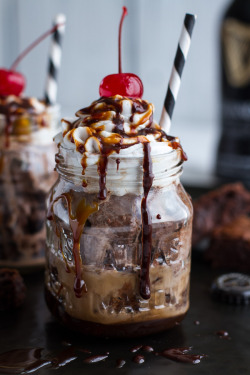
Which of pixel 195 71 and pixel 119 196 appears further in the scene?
pixel 195 71

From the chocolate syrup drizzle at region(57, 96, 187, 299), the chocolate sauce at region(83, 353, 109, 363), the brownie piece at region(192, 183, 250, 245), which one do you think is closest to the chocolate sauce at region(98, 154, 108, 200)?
the chocolate syrup drizzle at region(57, 96, 187, 299)

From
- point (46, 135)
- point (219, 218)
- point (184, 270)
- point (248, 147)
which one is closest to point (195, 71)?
point (248, 147)

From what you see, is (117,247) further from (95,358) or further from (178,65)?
(178,65)

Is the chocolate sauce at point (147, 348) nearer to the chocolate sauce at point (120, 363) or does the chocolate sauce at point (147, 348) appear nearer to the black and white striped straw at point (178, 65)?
the chocolate sauce at point (120, 363)

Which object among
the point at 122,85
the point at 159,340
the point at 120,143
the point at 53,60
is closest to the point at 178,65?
the point at 122,85

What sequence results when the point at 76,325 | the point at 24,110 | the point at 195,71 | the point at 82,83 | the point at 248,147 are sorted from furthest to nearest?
the point at 82,83 < the point at 195,71 < the point at 248,147 < the point at 24,110 < the point at 76,325

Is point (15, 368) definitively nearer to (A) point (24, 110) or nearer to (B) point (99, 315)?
(B) point (99, 315)

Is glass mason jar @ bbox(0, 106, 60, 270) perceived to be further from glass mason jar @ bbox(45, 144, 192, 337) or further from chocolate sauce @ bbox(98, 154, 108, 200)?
chocolate sauce @ bbox(98, 154, 108, 200)

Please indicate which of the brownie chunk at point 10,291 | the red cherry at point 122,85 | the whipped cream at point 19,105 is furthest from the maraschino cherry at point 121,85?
the brownie chunk at point 10,291
